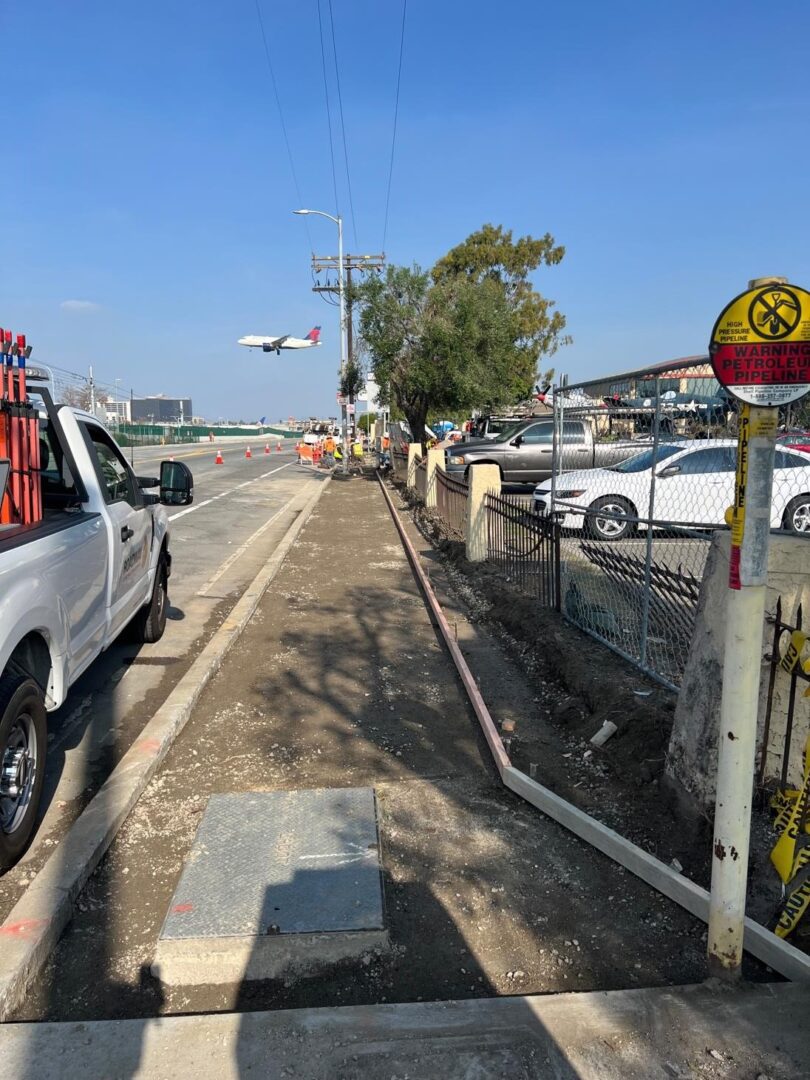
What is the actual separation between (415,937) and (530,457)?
1736cm

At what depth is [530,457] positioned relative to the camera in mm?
19594

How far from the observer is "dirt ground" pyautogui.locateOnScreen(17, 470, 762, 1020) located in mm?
Answer: 2676

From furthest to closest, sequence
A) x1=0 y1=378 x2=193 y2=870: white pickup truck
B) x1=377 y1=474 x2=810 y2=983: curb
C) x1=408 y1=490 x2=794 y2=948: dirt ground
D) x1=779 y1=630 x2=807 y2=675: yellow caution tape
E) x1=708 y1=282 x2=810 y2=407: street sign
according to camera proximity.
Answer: x1=408 y1=490 x2=794 y2=948: dirt ground, x1=0 y1=378 x2=193 y2=870: white pickup truck, x1=779 y1=630 x2=807 y2=675: yellow caution tape, x1=377 y1=474 x2=810 y2=983: curb, x1=708 y1=282 x2=810 y2=407: street sign

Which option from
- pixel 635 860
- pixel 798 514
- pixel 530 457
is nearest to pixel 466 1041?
pixel 635 860

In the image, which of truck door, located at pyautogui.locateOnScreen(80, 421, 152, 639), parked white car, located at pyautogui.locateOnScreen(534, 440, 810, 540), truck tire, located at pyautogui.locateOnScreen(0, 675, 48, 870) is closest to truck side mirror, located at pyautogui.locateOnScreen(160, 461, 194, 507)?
truck door, located at pyautogui.locateOnScreen(80, 421, 152, 639)

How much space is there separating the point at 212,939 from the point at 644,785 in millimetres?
2186

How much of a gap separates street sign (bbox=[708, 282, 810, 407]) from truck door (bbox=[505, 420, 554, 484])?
1726 cm

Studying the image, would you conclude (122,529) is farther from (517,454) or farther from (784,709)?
(517,454)

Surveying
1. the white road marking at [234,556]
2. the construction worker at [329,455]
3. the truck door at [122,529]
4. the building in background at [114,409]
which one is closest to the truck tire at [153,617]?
the truck door at [122,529]

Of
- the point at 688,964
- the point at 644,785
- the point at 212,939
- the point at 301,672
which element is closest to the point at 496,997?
the point at 688,964

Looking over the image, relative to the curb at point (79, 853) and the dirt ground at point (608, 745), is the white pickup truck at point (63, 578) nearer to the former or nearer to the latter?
the curb at point (79, 853)

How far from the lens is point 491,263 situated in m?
44.4

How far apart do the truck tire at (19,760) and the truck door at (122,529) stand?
1.47 meters

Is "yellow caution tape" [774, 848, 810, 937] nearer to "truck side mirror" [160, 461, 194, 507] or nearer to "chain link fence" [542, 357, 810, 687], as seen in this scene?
"chain link fence" [542, 357, 810, 687]
